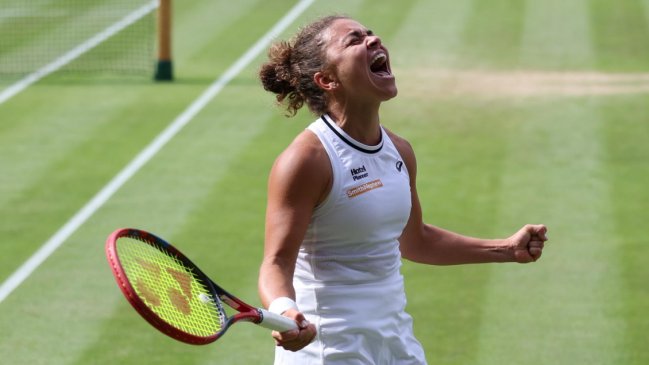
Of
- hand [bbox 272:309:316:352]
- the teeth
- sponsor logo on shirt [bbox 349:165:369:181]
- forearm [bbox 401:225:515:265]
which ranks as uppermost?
the teeth

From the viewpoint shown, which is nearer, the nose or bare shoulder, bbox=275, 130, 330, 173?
bare shoulder, bbox=275, 130, 330, 173

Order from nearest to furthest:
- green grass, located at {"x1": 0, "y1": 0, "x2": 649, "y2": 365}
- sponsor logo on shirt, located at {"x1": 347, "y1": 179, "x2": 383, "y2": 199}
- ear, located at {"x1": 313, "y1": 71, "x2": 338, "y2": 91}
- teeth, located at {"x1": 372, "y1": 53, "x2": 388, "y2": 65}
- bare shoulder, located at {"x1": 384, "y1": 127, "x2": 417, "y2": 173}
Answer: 1. sponsor logo on shirt, located at {"x1": 347, "y1": 179, "x2": 383, "y2": 199}
2. teeth, located at {"x1": 372, "y1": 53, "x2": 388, "y2": 65}
3. ear, located at {"x1": 313, "y1": 71, "x2": 338, "y2": 91}
4. bare shoulder, located at {"x1": 384, "y1": 127, "x2": 417, "y2": 173}
5. green grass, located at {"x1": 0, "y1": 0, "x2": 649, "y2": 365}

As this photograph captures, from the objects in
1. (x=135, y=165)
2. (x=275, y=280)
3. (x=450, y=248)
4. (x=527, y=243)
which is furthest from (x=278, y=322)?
(x=135, y=165)

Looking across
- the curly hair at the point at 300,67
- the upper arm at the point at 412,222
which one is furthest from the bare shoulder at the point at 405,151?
the curly hair at the point at 300,67

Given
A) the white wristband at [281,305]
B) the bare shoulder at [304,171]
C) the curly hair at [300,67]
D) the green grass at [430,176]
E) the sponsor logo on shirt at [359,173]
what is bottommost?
the green grass at [430,176]

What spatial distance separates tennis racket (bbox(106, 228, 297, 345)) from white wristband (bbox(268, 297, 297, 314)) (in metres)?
0.05

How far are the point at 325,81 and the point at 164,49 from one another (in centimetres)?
1169

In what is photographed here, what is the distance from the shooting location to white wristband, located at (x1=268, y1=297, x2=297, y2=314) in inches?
191

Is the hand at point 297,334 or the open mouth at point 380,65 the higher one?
the open mouth at point 380,65

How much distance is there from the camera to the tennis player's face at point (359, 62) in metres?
5.29

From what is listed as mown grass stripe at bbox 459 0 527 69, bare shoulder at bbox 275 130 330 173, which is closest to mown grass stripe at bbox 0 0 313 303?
mown grass stripe at bbox 459 0 527 69

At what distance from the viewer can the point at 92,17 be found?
20.6 metres

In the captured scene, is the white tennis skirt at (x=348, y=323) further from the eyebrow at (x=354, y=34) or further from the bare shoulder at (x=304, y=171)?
the eyebrow at (x=354, y=34)

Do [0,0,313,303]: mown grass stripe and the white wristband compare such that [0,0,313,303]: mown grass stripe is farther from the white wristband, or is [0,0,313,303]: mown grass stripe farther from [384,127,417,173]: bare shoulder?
the white wristband
